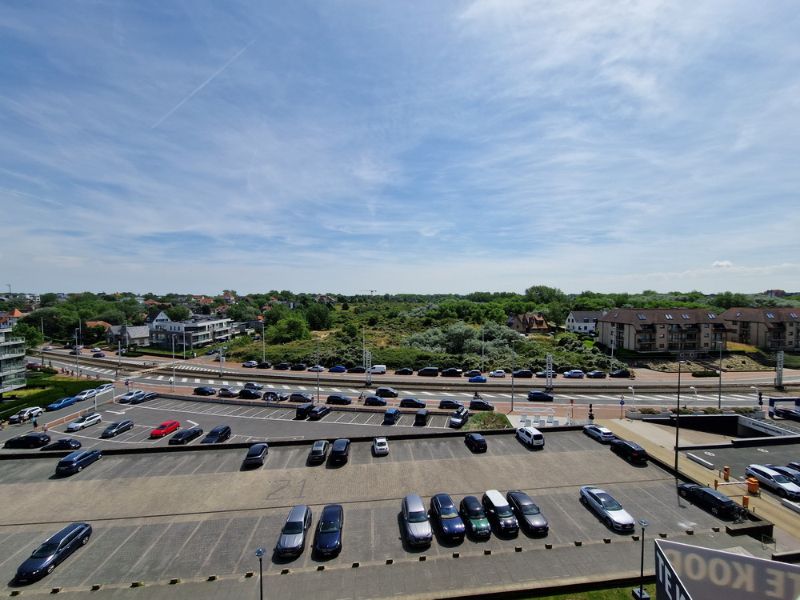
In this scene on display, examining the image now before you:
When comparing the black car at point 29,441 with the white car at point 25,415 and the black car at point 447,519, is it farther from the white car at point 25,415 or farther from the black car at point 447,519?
the black car at point 447,519

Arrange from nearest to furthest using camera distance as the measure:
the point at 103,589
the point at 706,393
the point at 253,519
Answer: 1. the point at 103,589
2. the point at 253,519
3. the point at 706,393

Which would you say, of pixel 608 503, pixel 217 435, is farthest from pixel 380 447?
pixel 217 435

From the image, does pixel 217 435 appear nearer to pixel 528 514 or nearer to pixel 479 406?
pixel 479 406

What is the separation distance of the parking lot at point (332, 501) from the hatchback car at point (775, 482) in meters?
5.65

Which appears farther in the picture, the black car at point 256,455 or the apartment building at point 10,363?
the apartment building at point 10,363

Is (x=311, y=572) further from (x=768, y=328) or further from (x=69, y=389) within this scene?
(x=768, y=328)

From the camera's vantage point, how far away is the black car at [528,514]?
17297 millimetres

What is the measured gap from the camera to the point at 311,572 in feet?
50.5

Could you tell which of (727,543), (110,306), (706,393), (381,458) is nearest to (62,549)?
(381,458)

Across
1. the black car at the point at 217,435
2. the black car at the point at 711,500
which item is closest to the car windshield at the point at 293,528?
the black car at the point at 217,435

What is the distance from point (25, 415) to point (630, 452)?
179 ft

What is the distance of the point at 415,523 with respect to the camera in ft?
57.3

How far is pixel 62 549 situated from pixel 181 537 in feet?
14.3

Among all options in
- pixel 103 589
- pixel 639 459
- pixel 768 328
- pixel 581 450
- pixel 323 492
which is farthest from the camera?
pixel 768 328
